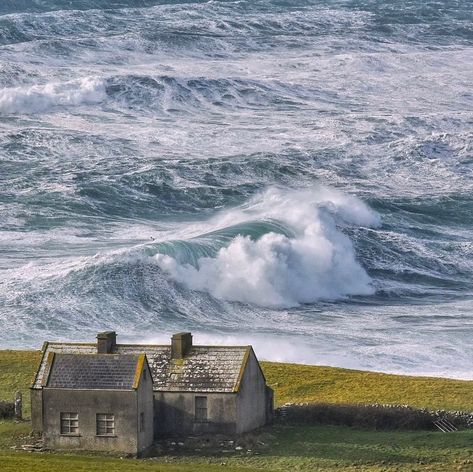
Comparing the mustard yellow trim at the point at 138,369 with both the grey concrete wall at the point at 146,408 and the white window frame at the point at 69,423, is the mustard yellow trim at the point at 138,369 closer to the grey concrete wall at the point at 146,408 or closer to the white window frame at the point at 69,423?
the grey concrete wall at the point at 146,408

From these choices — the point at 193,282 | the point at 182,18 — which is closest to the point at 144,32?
the point at 182,18

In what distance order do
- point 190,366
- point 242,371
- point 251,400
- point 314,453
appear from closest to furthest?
1. point 314,453
2. point 242,371
3. point 251,400
4. point 190,366

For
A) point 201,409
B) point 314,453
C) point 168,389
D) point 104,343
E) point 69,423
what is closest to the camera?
point 314,453

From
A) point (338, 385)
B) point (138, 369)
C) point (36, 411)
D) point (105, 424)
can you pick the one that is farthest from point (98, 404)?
point (338, 385)

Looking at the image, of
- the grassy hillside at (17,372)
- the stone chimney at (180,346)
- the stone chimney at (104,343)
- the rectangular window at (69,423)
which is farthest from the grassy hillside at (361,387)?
the rectangular window at (69,423)

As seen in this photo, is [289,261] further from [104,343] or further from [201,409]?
[201,409]

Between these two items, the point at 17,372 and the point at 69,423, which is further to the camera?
the point at 17,372

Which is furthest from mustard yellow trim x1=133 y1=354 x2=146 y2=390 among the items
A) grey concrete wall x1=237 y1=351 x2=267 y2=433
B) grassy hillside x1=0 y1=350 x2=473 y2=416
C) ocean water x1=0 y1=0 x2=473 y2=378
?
ocean water x1=0 y1=0 x2=473 y2=378
